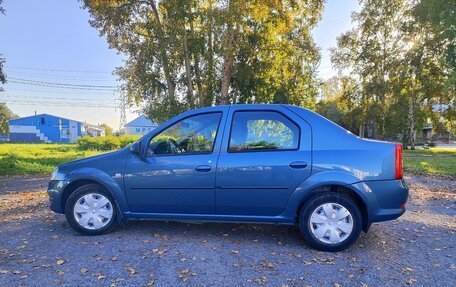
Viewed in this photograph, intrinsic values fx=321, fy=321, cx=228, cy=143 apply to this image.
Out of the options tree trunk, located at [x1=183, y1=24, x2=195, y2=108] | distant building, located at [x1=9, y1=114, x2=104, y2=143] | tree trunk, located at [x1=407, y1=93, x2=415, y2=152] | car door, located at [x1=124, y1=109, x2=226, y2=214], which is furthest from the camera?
distant building, located at [x1=9, y1=114, x2=104, y2=143]

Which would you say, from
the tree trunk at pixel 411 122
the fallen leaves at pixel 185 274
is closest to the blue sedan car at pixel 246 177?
the fallen leaves at pixel 185 274

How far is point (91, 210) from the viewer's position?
14.9 ft

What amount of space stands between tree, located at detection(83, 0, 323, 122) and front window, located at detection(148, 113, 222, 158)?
858 cm

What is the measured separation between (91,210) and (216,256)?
6.43 ft

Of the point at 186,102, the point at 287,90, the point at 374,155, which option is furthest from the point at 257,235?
the point at 287,90

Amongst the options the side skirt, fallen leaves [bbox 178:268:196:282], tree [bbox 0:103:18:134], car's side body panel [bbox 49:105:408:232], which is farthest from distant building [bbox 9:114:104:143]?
fallen leaves [bbox 178:268:196:282]

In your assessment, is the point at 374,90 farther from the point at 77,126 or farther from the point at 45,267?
the point at 77,126

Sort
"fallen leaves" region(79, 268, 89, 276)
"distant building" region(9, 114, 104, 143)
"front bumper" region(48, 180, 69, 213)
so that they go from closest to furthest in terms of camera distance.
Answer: "fallen leaves" region(79, 268, 89, 276), "front bumper" region(48, 180, 69, 213), "distant building" region(9, 114, 104, 143)

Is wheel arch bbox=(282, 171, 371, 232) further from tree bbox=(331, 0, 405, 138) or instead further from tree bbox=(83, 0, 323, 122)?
tree bbox=(331, 0, 405, 138)

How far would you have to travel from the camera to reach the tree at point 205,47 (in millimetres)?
12664

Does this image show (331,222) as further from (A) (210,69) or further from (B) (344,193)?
(A) (210,69)

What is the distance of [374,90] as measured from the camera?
2642 centimetres

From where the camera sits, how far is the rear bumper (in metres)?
3.85

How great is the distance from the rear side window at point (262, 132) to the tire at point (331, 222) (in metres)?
0.78
